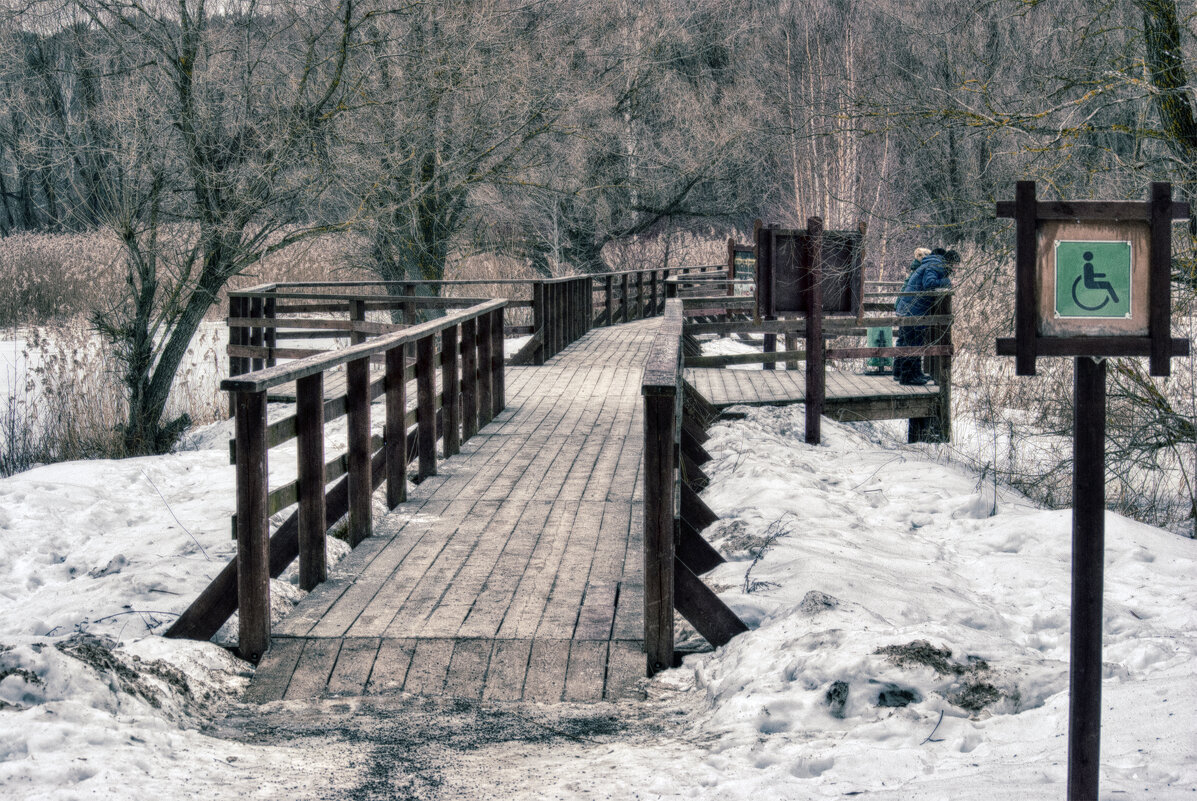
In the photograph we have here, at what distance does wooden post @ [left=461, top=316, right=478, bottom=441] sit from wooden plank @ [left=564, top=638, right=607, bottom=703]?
467 cm

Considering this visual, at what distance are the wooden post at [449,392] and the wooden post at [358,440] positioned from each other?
7.96 feet

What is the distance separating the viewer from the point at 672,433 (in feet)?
14.7

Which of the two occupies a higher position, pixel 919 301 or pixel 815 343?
pixel 919 301

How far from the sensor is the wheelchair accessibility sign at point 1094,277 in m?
2.92

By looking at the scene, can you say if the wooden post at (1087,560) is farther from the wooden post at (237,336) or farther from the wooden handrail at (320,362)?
the wooden post at (237,336)

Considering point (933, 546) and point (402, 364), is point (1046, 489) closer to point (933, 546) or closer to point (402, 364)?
point (933, 546)

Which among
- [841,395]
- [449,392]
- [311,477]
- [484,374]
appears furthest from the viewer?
[841,395]

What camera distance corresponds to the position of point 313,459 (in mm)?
5094

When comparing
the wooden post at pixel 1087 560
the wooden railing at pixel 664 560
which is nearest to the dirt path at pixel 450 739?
the wooden railing at pixel 664 560

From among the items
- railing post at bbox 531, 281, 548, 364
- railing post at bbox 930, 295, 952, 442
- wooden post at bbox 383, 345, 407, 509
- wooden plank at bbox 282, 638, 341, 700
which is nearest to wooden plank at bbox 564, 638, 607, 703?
wooden plank at bbox 282, 638, 341, 700

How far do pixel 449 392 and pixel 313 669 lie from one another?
4171 mm

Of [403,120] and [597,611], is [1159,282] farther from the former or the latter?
[403,120]

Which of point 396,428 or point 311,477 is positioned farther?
point 396,428

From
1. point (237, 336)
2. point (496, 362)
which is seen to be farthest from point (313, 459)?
point (237, 336)
